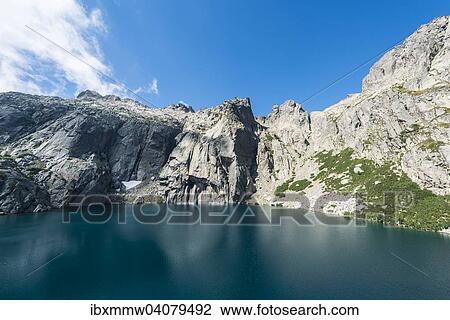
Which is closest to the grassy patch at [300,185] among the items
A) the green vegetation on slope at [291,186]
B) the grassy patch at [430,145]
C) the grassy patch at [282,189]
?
the green vegetation on slope at [291,186]

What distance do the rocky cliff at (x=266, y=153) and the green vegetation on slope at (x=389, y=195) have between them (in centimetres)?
49

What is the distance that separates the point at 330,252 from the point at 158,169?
527 feet

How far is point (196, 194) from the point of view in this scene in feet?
580

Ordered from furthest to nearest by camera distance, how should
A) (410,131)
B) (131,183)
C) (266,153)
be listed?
(266,153) → (131,183) → (410,131)

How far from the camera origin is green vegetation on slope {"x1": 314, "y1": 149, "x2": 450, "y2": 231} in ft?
239

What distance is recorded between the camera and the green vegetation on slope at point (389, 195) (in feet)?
239

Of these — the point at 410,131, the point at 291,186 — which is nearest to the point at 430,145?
the point at 410,131

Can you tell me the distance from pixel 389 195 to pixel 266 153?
343 ft

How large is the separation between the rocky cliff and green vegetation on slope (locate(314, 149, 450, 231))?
49 cm

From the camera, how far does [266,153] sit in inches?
7480
